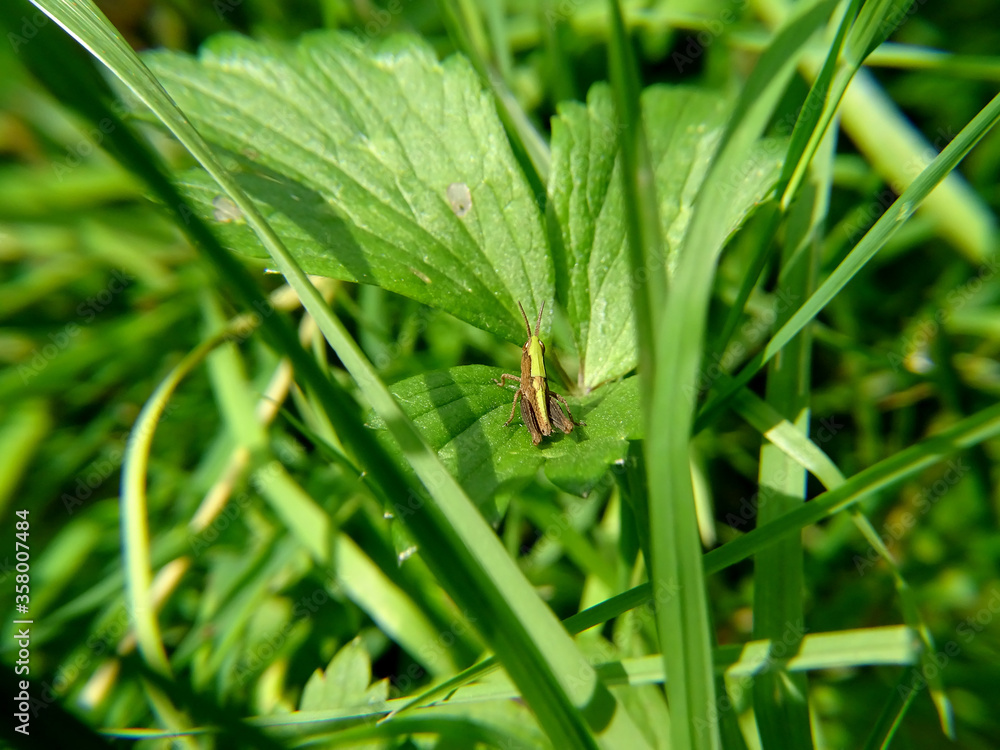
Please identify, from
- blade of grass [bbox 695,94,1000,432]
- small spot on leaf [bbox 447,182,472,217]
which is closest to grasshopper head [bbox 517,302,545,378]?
small spot on leaf [bbox 447,182,472,217]

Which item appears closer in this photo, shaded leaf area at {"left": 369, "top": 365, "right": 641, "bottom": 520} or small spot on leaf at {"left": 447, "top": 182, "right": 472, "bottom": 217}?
shaded leaf area at {"left": 369, "top": 365, "right": 641, "bottom": 520}

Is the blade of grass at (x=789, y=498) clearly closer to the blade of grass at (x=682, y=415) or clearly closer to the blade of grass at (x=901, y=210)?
the blade of grass at (x=901, y=210)

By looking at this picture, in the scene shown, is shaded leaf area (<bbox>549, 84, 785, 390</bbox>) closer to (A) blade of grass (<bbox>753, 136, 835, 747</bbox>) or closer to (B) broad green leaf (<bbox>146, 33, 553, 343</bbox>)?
(B) broad green leaf (<bbox>146, 33, 553, 343</bbox>)

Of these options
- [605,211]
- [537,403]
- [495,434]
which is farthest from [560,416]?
[605,211]

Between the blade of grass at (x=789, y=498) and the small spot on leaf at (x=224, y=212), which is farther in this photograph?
the small spot on leaf at (x=224, y=212)

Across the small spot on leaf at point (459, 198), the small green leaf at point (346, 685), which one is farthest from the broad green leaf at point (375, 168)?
the small green leaf at point (346, 685)

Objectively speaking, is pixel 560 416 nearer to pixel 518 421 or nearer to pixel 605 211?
pixel 518 421
